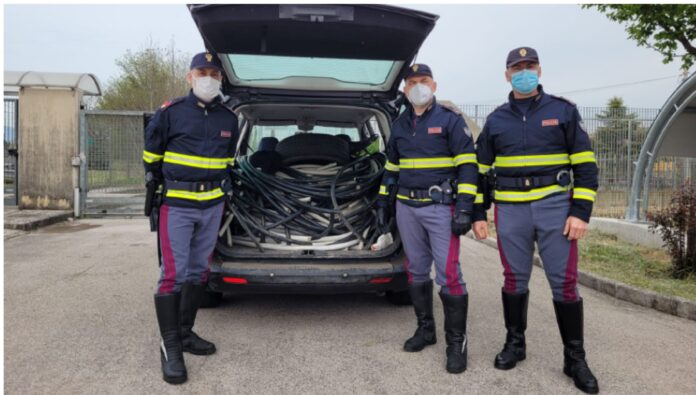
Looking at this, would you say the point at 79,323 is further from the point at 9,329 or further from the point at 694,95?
the point at 694,95

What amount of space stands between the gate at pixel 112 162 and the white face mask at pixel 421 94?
28.7 ft

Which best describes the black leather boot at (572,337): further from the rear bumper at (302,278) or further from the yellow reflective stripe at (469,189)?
the rear bumper at (302,278)

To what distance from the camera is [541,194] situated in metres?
3.01

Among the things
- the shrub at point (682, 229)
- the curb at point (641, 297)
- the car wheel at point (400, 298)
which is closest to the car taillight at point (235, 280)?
the car wheel at point (400, 298)

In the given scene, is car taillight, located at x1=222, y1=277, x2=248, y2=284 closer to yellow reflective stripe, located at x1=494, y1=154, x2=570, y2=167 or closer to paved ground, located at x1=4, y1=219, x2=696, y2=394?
paved ground, located at x1=4, y1=219, x2=696, y2=394

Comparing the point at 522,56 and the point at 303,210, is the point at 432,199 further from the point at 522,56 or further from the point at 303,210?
the point at 303,210

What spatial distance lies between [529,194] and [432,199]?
571 millimetres

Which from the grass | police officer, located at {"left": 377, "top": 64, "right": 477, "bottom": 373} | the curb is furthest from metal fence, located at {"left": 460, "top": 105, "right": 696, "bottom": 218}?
police officer, located at {"left": 377, "top": 64, "right": 477, "bottom": 373}

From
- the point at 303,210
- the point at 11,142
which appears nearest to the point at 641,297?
the point at 303,210

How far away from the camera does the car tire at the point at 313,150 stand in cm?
489

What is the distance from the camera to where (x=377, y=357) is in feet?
10.7

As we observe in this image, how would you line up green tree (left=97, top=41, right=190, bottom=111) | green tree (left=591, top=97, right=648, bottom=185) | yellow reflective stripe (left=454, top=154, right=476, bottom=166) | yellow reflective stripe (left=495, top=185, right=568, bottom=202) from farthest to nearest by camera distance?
1. green tree (left=97, top=41, right=190, bottom=111)
2. green tree (left=591, top=97, right=648, bottom=185)
3. yellow reflective stripe (left=454, top=154, right=476, bottom=166)
4. yellow reflective stripe (left=495, top=185, right=568, bottom=202)

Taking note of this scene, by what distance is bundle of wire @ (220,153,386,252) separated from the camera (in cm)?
403

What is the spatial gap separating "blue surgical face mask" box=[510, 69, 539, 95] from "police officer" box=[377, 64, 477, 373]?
0.41 m
